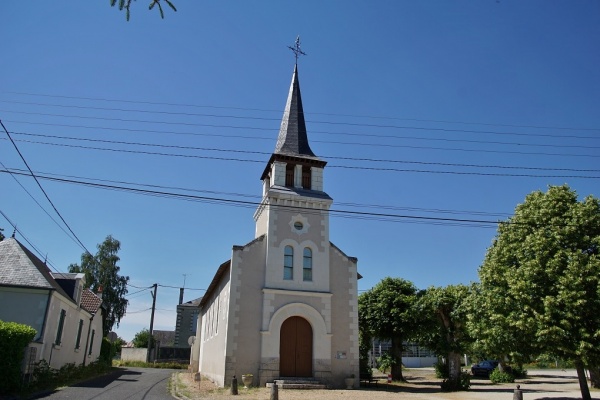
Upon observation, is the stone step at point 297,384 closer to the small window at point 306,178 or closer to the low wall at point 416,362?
the small window at point 306,178

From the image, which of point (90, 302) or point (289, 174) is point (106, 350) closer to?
point (90, 302)

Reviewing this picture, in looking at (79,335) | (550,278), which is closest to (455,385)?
(550,278)

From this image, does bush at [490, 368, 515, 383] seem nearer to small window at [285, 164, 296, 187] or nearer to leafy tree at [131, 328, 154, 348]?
small window at [285, 164, 296, 187]

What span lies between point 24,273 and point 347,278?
15.8 metres

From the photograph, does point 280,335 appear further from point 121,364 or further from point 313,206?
point 121,364

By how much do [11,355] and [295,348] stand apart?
11955 mm

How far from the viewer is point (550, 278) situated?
1630 cm

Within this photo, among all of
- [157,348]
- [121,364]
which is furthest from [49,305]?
[157,348]

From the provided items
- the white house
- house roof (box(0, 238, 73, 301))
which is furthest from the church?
house roof (box(0, 238, 73, 301))

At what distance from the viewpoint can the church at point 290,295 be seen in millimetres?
21453

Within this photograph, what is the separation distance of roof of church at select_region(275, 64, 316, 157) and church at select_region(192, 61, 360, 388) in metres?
0.36

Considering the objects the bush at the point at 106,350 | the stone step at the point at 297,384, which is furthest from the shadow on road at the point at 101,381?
the bush at the point at 106,350

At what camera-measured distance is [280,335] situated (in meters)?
22.2

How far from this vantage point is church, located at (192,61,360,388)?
21453mm
